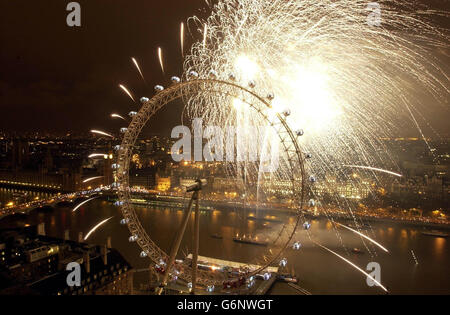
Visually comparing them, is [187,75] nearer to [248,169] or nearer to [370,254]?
[370,254]

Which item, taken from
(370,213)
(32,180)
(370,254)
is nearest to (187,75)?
(370,254)

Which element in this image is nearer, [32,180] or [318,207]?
[318,207]

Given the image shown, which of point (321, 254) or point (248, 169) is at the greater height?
point (248, 169)

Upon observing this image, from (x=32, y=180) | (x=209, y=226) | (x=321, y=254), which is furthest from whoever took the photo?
(x=32, y=180)

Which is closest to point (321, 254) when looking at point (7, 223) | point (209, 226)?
point (209, 226)
